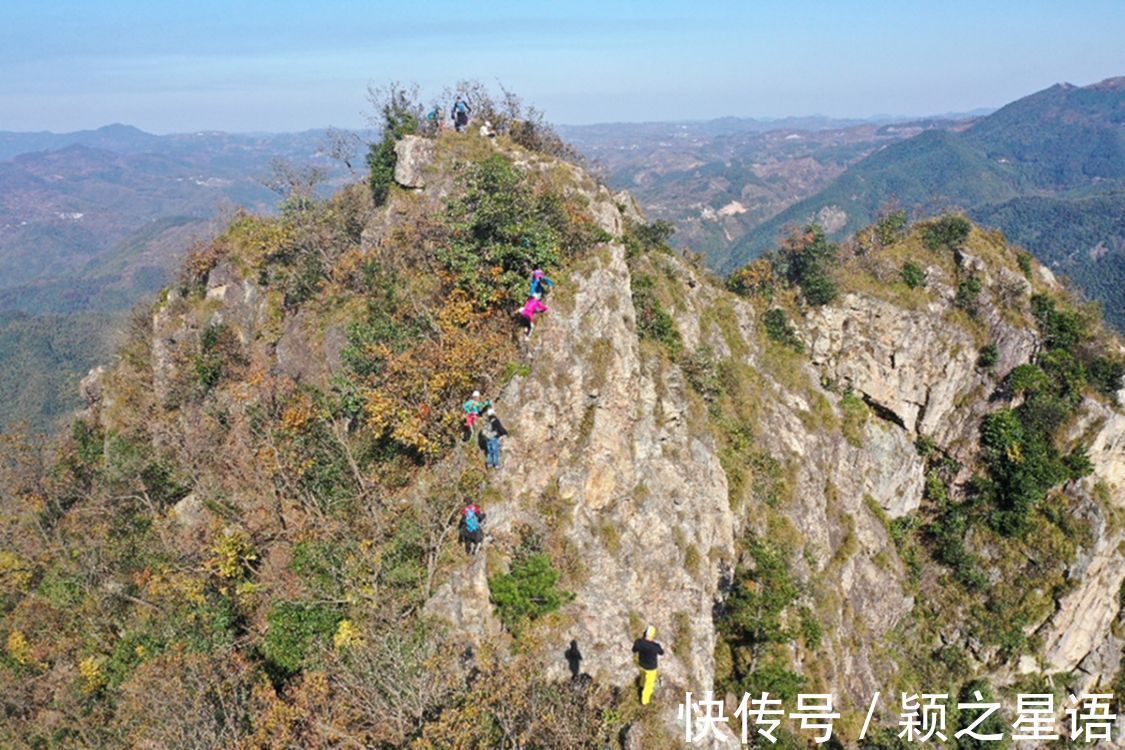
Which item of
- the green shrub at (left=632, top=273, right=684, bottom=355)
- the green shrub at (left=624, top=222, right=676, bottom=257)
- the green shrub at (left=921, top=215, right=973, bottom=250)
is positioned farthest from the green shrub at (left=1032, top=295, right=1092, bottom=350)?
the green shrub at (left=632, top=273, right=684, bottom=355)

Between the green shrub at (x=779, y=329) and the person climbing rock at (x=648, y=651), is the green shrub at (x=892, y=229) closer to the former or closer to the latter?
the green shrub at (x=779, y=329)

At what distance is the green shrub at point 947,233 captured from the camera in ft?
140

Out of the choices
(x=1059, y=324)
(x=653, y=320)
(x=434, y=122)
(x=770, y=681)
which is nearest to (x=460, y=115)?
(x=434, y=122)

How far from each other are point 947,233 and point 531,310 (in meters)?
36.5

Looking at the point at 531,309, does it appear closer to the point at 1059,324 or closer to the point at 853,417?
the point at 853,417

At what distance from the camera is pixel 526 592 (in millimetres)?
18500

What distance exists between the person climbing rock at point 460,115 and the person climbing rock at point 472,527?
2353 centimetres

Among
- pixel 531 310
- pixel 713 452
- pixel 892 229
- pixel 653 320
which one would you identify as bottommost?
pixel 713 452

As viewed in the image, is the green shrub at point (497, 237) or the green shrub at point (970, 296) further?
the green shrub at point (970, 296)

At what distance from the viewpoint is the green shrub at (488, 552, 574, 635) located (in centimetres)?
1831

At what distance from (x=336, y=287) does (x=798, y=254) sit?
95.9 ft

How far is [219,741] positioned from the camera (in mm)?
14805

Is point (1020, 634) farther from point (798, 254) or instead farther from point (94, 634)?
point (94, 634)

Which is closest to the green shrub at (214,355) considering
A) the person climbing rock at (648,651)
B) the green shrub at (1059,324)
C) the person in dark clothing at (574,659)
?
the person in dark clothing at (574,659)
